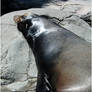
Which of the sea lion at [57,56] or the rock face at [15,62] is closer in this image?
the sea lion at [57,56]

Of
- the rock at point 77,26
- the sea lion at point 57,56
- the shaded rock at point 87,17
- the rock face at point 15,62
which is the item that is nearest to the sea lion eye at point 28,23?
the sea lion at point 57,56

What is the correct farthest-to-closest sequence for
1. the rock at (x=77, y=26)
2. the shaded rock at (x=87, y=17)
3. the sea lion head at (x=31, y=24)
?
1. the shaded rock at (x=87, y=17)
2. the rock at (x=77, y=26)
3. the sea lion head at (x=31, y=24)

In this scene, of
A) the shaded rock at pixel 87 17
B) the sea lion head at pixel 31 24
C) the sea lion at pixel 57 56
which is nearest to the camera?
the sea lion at pixel 57 56

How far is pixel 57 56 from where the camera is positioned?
4.66 meters

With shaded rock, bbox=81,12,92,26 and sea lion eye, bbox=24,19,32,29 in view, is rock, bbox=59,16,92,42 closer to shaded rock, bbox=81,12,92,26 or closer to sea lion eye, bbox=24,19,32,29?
shaded rock, bbox=81,12,92,26

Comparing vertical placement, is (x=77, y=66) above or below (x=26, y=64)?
above

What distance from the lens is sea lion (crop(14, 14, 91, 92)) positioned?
4.16m

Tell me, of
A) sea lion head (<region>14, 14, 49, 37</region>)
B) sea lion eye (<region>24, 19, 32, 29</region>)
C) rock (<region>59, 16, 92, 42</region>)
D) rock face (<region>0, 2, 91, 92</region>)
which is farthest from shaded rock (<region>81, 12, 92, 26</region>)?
sea lion eye (<region>24, 19, 32, 29</region>)

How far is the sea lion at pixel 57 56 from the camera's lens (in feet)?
13.6

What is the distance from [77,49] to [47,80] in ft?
1.79

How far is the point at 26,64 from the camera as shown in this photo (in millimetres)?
5668

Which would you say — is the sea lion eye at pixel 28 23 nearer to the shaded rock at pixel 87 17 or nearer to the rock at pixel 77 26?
the rock at pixel 77 26

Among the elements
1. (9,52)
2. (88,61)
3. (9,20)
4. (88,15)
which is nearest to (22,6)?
(88,15)

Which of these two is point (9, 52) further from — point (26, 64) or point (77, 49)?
point (77, 49)
